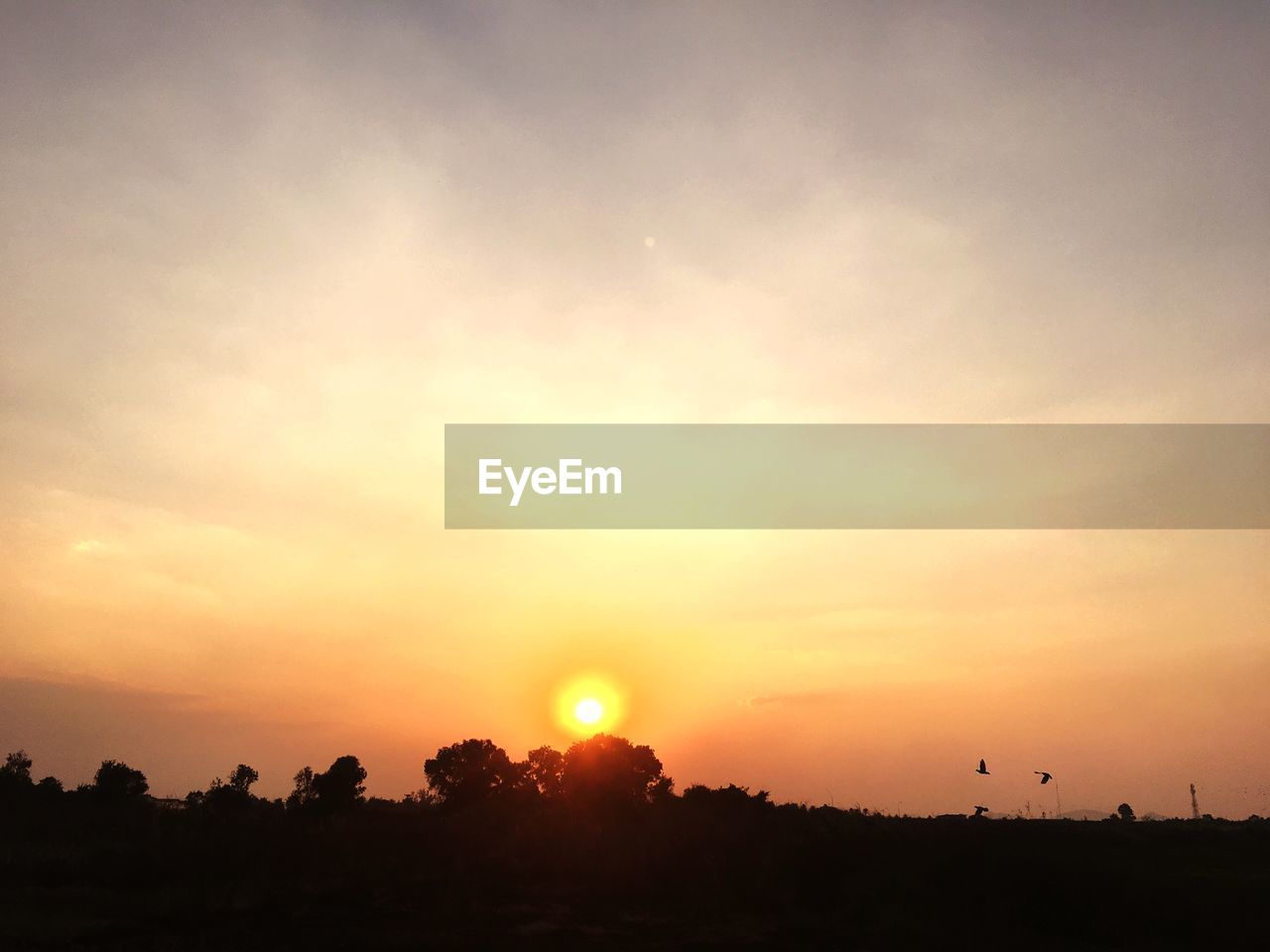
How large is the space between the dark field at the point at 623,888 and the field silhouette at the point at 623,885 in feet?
0.49

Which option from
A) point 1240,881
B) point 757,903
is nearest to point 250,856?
point 757,903

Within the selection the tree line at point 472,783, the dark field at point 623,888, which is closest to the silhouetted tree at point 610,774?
the tree line at point 472,783

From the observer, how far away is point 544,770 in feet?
334

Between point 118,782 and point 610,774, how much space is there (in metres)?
58.0

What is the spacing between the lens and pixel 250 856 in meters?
44.5

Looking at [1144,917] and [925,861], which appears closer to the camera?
[1144,917]

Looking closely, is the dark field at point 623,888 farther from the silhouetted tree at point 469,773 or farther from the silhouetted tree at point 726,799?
the silhouetted tree at point 469,773

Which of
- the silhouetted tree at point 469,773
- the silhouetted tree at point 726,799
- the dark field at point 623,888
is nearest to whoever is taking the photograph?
the dark field at point 623,888

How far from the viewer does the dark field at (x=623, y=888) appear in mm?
31281

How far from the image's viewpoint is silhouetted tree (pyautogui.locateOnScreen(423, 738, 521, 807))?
9869 centimetres

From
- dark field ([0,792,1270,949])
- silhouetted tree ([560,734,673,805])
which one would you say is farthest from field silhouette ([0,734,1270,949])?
silhouetted tree ([560,734,673,805])

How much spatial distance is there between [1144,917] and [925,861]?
31.5 feet

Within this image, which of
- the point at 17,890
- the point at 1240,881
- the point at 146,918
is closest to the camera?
the point at 146,918

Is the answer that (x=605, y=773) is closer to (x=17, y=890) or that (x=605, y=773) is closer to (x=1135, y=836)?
(x=1135, y=836)
